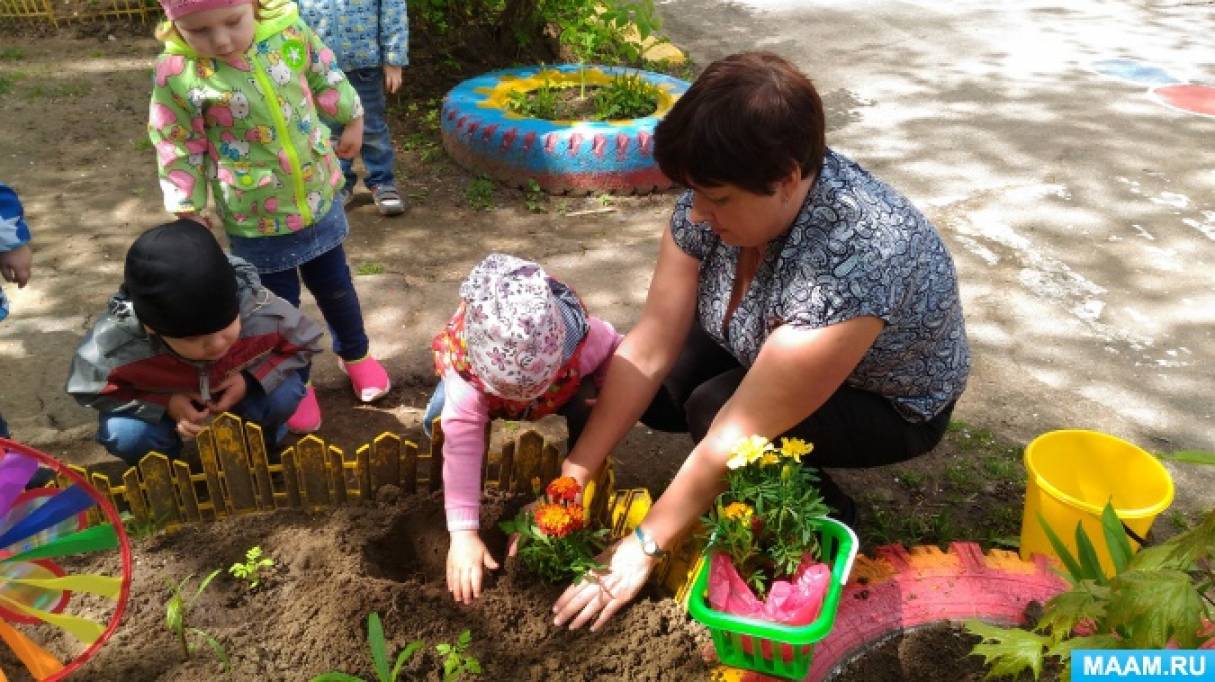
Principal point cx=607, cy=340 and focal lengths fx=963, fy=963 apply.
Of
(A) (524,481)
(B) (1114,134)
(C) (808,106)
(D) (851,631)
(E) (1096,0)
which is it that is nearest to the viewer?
(C) (808,106)

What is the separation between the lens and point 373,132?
4.11 metres

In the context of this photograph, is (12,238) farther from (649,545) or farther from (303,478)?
(649,545)

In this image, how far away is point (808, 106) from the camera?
1.66m

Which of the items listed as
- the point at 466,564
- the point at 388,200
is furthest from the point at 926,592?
the point at 388,200

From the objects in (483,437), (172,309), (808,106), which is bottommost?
(483,437)

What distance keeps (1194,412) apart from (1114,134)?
260cm

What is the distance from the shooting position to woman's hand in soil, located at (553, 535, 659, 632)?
1866mm

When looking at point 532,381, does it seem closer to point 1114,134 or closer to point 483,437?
point 483,437

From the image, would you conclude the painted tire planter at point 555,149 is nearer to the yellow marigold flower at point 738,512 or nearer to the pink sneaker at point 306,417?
the pink sneaker at point 306,417

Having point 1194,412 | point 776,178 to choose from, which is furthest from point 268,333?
point 1194,412

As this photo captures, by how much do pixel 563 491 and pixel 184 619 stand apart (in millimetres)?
827

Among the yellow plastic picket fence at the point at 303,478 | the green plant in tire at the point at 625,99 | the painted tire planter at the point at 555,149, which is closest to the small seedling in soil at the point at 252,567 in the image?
the yellow plastic picket fence at the point at 303,478

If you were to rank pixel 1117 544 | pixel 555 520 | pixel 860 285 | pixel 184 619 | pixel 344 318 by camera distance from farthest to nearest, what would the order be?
pixel 344 318
pixel 184 619
pixel 555 520
pixel 860 285
pixel 1117 544

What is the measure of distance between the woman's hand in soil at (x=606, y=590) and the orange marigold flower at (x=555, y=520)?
109 mm
